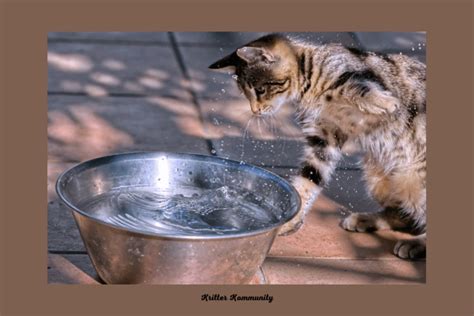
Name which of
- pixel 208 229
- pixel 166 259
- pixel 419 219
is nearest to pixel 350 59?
pixel 419 219

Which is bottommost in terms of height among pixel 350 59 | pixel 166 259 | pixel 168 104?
pixel 168 104

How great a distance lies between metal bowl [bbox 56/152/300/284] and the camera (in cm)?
361

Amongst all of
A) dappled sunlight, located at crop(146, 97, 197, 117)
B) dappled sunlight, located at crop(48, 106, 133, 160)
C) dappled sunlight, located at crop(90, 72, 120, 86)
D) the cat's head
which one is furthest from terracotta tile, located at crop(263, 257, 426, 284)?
dappled sunlight, located at crop(90, 72, 120, 86)

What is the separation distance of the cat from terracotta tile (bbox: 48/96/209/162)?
82cm

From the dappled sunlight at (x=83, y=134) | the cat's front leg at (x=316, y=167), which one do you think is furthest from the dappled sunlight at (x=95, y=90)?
the cat's front leg at (x=316, y=167)

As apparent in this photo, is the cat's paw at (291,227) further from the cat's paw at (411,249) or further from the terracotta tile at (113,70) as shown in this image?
the terracotta tile at (113,70)

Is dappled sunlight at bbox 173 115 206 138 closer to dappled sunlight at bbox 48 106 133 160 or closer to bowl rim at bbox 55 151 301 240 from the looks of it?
dappled sunlight at bbox 48 106 133 160

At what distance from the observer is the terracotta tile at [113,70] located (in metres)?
6.29

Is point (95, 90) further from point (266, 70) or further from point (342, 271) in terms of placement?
point (342, 271)

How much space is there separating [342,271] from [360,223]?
18.7 inches

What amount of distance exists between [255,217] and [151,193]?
502 mm

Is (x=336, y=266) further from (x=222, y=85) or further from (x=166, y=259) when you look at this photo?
(x=222, y=85)

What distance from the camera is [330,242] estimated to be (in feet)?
15.2

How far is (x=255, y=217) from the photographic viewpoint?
4.37m
